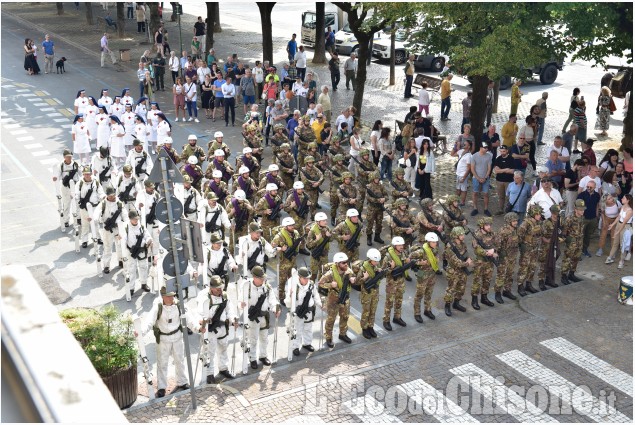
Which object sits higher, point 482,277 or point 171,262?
point 171,262

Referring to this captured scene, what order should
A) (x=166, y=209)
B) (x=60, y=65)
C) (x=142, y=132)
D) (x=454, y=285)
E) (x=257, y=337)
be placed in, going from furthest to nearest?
(x=60, y=65) < (x=142, y=132) < (x=454, y=285) < (x=257, y=337) < (x=166, y=209)

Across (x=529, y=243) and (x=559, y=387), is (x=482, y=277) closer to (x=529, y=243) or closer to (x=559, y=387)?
(x=529, y=243)

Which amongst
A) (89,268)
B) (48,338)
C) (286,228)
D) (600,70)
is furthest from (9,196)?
(600,70)

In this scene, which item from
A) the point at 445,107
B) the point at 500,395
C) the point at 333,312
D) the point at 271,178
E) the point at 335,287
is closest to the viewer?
the point at 500,395

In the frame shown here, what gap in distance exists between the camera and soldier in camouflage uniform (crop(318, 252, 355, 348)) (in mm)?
12922

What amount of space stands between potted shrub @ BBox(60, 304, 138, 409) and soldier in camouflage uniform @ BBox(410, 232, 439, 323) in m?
4.97

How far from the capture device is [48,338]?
2127 millimetres

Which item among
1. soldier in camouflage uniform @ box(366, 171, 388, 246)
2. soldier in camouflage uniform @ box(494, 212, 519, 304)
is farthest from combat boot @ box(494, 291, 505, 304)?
soldier in camouflage uniform @ box(366, 171, 388, 246)

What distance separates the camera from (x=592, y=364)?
1270 centimetres

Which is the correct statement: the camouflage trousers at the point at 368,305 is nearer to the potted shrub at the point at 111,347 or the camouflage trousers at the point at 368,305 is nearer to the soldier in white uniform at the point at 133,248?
the potted shrub at the point at 111,347

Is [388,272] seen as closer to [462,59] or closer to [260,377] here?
[260,377]

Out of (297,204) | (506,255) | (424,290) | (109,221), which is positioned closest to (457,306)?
(424,290)

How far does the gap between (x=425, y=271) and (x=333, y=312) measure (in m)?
1.85

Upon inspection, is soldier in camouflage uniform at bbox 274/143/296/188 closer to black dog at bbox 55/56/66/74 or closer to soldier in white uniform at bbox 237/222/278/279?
soldier in white uniform at bbox 237/222/278/279
